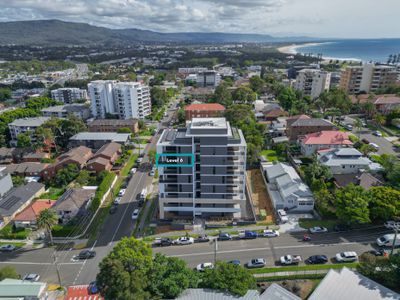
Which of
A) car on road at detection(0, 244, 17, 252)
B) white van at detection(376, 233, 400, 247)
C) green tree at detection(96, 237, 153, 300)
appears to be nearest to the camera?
green tree at detection(96, 237, 153, 300)

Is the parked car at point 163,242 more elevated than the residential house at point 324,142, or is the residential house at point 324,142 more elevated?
the residential house at point 324,142

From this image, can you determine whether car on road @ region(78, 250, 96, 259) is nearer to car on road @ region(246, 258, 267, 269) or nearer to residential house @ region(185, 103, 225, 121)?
car on road @ region(246, 258, 267, 269)

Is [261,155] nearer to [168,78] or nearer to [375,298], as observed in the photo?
[375,298]

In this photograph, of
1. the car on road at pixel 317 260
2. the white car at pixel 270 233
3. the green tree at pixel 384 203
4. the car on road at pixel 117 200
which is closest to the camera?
the car on road at pixel 317 260

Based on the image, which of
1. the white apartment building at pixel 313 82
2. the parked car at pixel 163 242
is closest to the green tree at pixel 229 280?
the parked car at pixel 163 242

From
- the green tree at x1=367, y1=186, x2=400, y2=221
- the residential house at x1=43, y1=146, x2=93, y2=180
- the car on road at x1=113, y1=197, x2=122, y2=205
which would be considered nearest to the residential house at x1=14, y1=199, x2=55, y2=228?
the car on road at x1=113, y1=197, x2=122, y2=205

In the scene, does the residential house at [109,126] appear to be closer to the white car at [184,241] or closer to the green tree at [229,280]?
the white car at [184,241]
